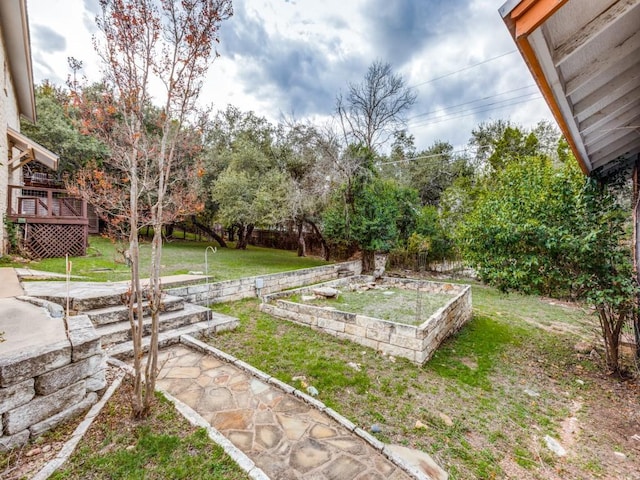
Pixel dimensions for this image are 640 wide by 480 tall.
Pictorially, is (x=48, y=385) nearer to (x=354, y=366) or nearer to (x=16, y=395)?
(x=16, y=395)

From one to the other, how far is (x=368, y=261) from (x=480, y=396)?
354 inches

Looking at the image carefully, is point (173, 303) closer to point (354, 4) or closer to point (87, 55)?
point (87, 55)

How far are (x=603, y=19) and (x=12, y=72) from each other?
1473 centimetres

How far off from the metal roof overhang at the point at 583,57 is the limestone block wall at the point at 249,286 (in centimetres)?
599

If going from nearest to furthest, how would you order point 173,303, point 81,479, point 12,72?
point 81,479
point 173,303
point 12,72

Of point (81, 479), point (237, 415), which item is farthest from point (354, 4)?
point (81, 479)

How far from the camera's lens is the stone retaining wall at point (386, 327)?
4.09m

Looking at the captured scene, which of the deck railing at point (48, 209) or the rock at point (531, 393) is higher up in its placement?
the deck railing at point (48, 209)

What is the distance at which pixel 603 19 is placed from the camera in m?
1.56

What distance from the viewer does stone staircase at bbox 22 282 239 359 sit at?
380 centimetres

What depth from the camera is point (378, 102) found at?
1355 cm

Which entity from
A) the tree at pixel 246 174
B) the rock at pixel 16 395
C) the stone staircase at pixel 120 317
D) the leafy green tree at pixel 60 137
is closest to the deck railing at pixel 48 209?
the tree at pixel 246 174

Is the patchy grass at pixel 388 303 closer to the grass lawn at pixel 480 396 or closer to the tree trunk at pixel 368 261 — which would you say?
the grass lawn at pixel 480 396

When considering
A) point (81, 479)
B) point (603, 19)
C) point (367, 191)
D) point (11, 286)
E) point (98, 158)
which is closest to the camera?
point (603, 19)
